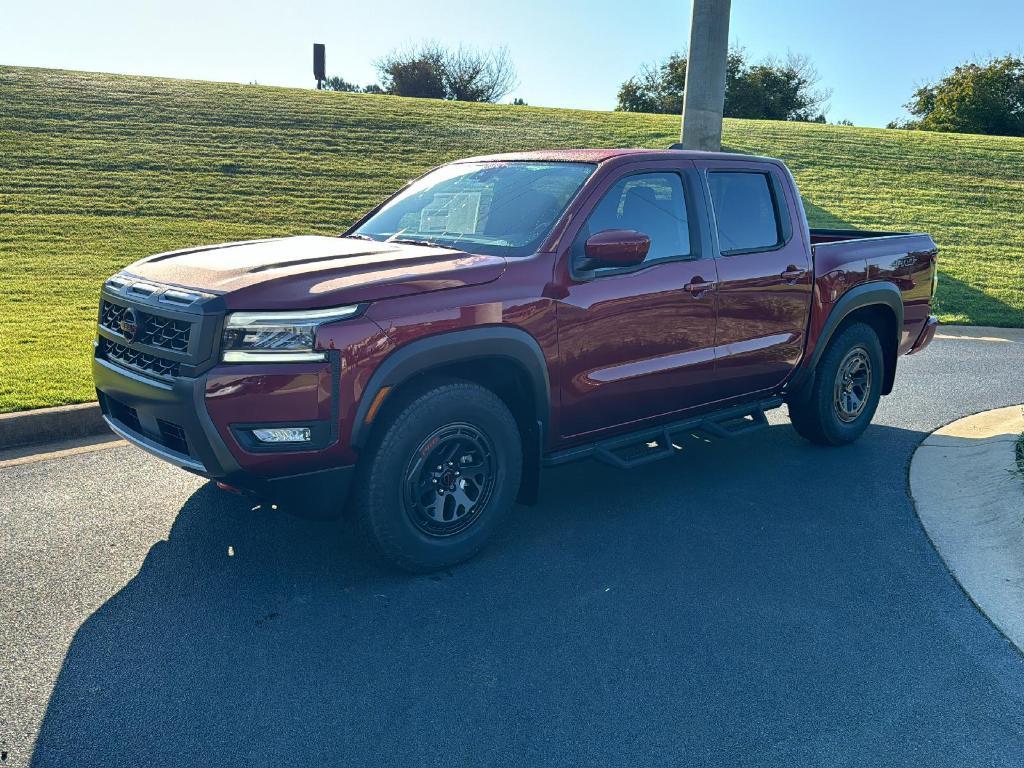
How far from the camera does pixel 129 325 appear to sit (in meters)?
4.04

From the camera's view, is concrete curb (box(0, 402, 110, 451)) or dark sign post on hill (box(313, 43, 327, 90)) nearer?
concrete curb (box(0, 402, 110, 451))

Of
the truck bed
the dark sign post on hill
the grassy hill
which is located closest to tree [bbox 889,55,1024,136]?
the grassy hill

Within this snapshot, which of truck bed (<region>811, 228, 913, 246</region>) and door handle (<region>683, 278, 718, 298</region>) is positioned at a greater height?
truck bed (<region>811, 228, 913, 246</region>)

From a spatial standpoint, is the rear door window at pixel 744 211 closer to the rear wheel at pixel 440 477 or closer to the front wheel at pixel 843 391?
the front wheel at pixel 843 391

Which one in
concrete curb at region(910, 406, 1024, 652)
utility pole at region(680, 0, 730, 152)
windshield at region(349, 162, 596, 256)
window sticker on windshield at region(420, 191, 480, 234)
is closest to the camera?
concrete curb at region(910, 406, 1024, 652)

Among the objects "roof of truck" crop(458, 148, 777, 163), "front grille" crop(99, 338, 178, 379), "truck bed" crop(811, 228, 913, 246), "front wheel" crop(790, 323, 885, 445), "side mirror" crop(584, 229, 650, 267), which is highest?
"roof of truck" crop(458, 148, 777, 163)

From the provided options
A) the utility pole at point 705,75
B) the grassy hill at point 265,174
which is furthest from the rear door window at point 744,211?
the utility pole at point 705,75

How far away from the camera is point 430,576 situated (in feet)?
13.9

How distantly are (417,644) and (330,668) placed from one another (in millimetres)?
373

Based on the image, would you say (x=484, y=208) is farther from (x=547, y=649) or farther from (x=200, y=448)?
(x=547, y=649)

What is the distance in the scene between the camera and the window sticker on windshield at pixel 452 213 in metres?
4.86

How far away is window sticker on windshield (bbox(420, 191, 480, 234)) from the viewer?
4863mm

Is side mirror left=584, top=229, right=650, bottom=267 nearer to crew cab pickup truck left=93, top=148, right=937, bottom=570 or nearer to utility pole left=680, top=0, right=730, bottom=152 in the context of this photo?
crew cab pickup truck left=93, top=148, right=937, bottom=570

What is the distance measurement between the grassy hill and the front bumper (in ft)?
8.85
